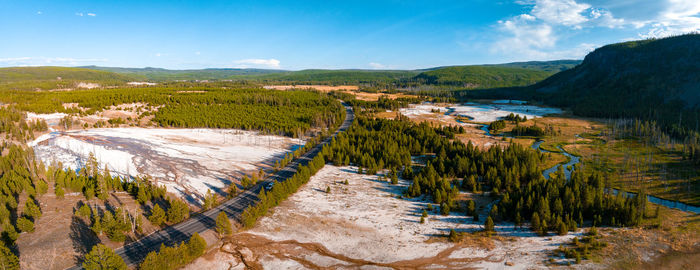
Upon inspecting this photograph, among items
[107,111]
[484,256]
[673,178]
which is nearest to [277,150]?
[484,256]

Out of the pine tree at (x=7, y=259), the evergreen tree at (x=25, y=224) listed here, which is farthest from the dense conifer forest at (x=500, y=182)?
the evergreen tree at (x=25, y=224)

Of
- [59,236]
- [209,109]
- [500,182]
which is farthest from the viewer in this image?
[209,109]

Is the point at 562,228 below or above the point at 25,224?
above

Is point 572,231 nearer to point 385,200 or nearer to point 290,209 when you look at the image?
point 385,200

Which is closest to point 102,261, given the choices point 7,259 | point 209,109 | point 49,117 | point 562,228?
point 7,259

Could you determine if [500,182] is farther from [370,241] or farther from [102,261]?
[102,261]

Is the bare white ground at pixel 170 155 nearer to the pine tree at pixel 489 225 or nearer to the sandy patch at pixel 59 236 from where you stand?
the sandy patch at pixel 59 236
